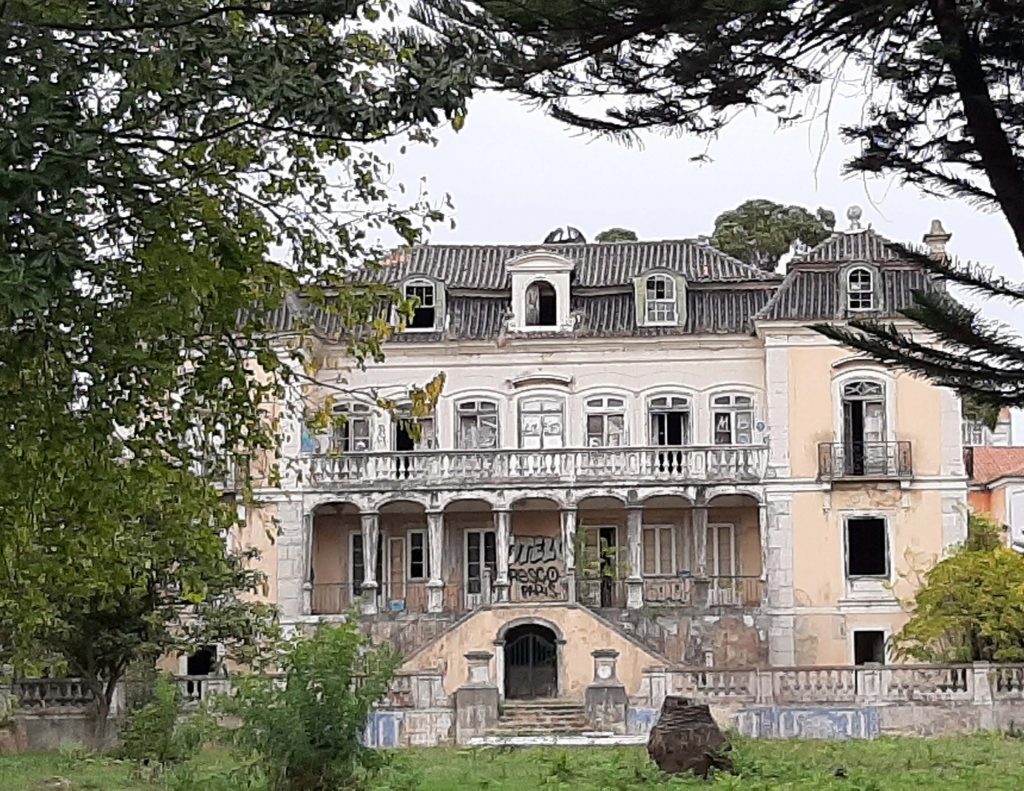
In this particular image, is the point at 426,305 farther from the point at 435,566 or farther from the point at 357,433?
the point at 435,566

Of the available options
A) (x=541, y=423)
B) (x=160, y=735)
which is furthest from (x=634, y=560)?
(x=160, y=735)

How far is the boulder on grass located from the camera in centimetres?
1856

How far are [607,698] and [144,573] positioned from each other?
16.6 meters

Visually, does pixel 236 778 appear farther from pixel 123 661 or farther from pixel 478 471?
pixel 478 471

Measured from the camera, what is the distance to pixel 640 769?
62.2 feet

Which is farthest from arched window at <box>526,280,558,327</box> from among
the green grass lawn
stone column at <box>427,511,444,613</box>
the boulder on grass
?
the boulder on grass

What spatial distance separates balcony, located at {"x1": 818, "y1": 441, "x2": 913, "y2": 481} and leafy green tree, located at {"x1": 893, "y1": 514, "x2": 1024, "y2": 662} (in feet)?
10.5

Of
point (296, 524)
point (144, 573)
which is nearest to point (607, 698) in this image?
point (296, 524)

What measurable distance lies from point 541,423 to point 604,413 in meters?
1.31

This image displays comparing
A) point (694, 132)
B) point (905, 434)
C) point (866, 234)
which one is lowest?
point (694, 132)

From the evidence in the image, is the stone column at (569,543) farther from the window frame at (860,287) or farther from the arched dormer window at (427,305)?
the window frame at (860,287)

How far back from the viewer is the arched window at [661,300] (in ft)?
113

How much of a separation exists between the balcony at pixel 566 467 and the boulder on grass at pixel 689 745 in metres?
13.9

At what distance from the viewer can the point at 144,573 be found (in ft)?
36.7
